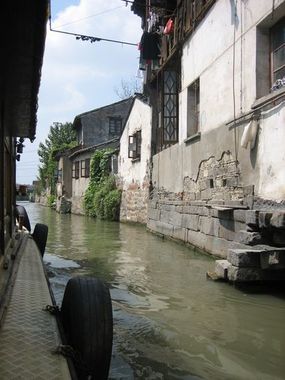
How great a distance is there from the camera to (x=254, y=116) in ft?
29.2

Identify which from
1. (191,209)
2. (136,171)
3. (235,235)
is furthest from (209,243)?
(136,171)

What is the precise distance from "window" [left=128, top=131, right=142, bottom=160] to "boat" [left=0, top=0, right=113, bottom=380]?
16.2m

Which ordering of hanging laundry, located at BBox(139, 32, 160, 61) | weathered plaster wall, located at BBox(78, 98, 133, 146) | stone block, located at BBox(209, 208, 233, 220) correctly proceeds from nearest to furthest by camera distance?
stone block, located at BBox(209, 208, 233, 220) → hanging laundry, located at BBox(139, 32, 160, 61) → weathered plaster wall, located at BBox(78, 98, 133, 146)

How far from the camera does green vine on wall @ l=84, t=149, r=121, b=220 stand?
24516mm

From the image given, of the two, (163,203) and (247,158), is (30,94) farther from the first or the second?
(163,203)

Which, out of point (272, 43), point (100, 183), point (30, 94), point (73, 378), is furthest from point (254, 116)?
point (100, 183)

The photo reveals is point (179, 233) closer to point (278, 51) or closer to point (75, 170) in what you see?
point (278, 51)

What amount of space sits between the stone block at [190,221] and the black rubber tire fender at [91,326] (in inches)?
331

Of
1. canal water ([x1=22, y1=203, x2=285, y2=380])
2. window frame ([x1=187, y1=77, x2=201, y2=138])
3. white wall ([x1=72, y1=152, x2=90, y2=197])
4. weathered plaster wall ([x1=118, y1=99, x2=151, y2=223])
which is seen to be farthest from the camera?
white wall ([x1=72, y1=152, x2=90, y2=197])

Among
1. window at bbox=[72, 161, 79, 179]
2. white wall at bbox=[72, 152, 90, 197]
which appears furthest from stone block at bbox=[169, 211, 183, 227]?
window at bbox=[72, 161, 79, 179]

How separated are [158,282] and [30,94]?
4.64 meters

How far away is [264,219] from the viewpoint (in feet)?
24.2

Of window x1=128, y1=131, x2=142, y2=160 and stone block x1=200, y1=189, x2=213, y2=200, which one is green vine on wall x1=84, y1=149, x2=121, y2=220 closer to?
window x1=128, y1=131, x2=142, y2=160

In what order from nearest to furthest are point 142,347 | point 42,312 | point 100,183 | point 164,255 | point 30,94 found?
1. point 42,312
2. point 30,94
3. point 142,347
4. point 164,255
5. point 100,183
